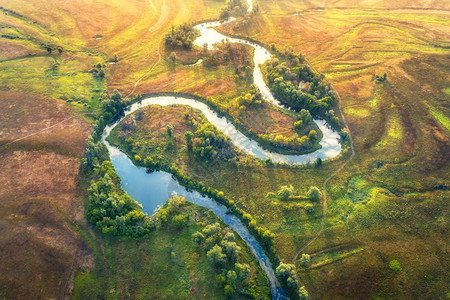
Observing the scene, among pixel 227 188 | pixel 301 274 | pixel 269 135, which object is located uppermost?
pixel 269 135

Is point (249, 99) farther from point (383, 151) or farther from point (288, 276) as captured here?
point (288, 276)

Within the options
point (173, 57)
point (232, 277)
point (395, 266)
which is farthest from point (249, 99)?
point (395, 266)

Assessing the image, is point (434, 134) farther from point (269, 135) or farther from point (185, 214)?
point (185, 214)

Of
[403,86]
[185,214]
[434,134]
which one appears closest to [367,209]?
[434,134]

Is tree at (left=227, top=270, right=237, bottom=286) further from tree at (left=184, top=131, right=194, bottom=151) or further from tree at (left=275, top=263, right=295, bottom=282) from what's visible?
tree at (left=184, top=131, right=194, bottom=151)

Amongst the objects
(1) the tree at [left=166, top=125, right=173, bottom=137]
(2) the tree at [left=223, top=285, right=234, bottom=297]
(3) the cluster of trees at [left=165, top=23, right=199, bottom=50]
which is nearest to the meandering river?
(2) the tree at [left=223, top=285, right=234, bottom=297]

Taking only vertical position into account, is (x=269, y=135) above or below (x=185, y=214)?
above

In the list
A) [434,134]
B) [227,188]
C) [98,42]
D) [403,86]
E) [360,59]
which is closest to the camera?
[227,188]
